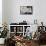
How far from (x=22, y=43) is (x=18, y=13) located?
3.16 metres

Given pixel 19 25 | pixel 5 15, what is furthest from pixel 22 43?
pixel 5 15

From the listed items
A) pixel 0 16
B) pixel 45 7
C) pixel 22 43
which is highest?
pixel 45 7

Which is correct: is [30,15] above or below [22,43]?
above

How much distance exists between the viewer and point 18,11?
20.5 feet

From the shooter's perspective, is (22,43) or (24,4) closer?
(22,43)

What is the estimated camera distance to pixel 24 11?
6.21 meters

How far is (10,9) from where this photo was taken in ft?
20.5

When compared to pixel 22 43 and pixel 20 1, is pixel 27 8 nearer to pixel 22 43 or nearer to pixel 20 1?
pixel 20 1

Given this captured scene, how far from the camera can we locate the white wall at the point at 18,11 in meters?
6.20

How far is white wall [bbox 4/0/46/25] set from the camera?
20.4ft

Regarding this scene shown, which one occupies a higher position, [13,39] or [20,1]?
[20,1]

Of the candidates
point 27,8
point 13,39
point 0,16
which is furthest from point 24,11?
point 13,39

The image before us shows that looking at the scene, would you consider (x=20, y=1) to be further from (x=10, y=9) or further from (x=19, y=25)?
(x=19, y=25)

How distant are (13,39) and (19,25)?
2.65 metres
